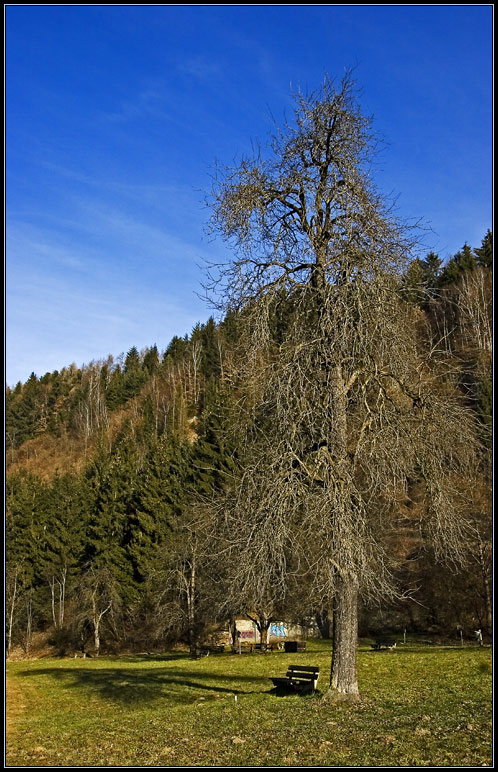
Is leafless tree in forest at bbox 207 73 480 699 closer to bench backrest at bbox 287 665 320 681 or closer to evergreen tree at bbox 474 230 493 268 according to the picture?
bench backrest at bbox 287 665 320 681

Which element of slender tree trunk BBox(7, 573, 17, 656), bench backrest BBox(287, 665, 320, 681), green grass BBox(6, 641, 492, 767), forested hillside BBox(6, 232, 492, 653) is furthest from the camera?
slender tree trunk BBox(7, 573, 17, 656)

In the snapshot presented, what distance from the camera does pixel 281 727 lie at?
29.7ft

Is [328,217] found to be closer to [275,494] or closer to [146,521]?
[275,494]

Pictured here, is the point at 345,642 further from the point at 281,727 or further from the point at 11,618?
the point at 11,618

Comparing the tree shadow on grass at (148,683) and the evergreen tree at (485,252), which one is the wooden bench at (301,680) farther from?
the evergreen tree at (485,252)

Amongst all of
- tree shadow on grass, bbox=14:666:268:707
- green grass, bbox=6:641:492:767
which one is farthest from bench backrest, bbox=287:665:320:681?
tree shadow on grass, bbox=14:666:268:707

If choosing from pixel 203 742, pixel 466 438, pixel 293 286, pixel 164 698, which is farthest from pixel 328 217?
pixel 164 698

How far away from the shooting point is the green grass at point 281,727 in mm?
7332

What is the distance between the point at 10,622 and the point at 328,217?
43485mm

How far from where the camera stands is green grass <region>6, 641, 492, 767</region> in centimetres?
733

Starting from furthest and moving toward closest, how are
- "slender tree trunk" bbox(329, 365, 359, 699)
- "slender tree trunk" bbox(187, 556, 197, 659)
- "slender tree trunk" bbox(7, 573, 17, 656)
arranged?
"slender tree trunk" bbox(7, 573, 17, 656), "slender tree trunk" bbox(187, 556, 197, 659), "slender tree trunk" bbox(329, 365, 359, 699)

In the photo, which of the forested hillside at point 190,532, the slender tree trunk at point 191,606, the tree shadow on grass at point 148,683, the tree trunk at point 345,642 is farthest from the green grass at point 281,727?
the slender tree trunk at point 191,606

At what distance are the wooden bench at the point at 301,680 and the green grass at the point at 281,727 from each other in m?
0.59

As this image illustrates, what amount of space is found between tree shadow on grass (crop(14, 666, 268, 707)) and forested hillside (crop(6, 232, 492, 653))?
2.62 metres
